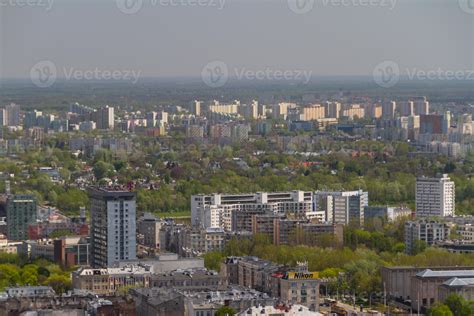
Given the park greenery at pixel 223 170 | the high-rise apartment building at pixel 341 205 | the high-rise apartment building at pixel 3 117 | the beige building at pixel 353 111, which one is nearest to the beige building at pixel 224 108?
the beige building at pixel 353 111

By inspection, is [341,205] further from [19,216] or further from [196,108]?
[196,108]

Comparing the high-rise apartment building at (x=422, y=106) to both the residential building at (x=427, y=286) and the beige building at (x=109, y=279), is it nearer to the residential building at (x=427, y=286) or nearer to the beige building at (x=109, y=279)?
the beige building at (x=109, y=279)

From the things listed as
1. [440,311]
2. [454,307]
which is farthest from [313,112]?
[440,311]

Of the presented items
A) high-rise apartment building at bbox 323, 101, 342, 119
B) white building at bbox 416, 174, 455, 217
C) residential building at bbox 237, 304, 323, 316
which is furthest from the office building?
high-rise apartment building at bbox 323, 101, 342, 119

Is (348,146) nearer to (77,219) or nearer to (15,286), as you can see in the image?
(77,219)

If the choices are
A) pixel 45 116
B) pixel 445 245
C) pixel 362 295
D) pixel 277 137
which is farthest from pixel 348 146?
pixel 362 295
